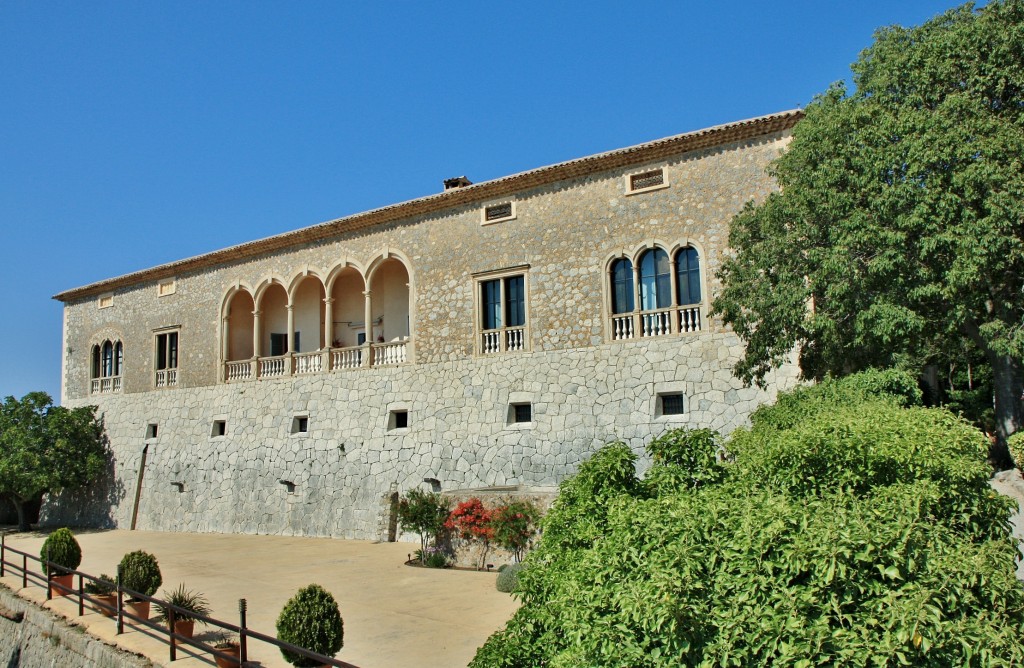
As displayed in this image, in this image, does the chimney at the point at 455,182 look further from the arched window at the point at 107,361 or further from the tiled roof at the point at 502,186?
the arched window at the point at 107,361

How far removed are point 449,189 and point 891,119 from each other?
1180 cm

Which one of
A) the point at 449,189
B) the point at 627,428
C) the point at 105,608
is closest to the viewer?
the point at 105,608

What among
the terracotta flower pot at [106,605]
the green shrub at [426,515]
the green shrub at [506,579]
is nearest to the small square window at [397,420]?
the green shrub at [426,515]

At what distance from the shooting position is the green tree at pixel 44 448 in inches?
1051

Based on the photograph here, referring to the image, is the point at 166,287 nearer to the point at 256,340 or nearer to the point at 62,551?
the point at 256,340

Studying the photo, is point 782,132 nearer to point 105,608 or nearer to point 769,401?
point 769,401

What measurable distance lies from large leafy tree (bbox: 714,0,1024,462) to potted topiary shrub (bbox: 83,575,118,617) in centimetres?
1123

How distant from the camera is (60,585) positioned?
42.3 ft

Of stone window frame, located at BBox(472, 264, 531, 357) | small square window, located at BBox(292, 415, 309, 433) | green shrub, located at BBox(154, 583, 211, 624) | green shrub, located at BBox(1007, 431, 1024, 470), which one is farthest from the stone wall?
green shrub, located at BBox(154, 583, 211, 624)

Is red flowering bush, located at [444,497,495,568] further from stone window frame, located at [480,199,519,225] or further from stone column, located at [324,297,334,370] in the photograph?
stone column, located at [324,297,334,370]

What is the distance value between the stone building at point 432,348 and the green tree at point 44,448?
0.77 metres

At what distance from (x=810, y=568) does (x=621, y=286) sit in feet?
45.4

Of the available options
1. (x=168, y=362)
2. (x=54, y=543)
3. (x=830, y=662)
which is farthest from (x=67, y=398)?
(x=830, y=662)

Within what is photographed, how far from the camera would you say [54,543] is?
1435cm
